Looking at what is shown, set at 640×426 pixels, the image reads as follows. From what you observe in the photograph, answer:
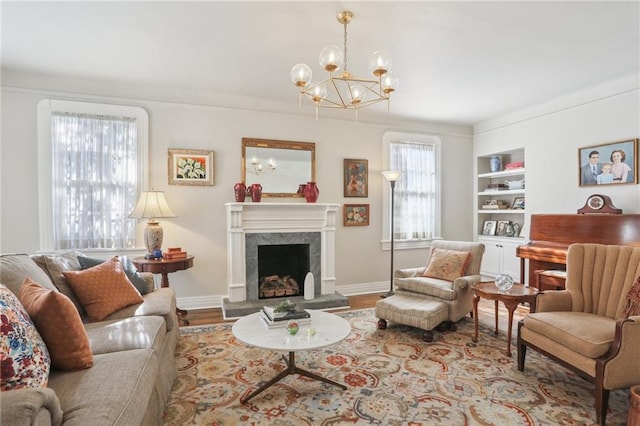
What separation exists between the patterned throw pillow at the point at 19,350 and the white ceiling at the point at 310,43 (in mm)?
2177

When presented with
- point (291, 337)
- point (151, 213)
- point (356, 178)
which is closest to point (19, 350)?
point (291, 337)

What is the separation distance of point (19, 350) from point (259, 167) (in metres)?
3.42

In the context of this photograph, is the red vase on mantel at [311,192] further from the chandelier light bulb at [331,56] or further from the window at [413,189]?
the chandelier light bulb at [331,56]

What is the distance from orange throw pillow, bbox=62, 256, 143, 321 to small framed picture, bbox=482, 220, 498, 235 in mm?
5215

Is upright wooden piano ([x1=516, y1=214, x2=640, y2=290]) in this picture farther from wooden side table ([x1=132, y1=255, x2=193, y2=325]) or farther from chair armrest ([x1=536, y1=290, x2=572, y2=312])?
wooden side table ([x1=132, y1=255, x2=193, y2=325])

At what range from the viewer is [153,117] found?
4059 mm

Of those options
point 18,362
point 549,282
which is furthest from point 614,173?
point 18,362

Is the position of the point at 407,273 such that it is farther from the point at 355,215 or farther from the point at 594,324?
the point at 594,324

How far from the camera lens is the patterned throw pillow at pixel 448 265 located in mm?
3631

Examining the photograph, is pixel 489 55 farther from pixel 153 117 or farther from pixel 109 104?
pixel 109 104

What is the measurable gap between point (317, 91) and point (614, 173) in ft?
11.9

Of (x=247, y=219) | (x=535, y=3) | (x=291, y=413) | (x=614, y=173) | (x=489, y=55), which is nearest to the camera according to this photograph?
(x=291, y=413)

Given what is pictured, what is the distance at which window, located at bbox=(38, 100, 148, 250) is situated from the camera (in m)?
3.68

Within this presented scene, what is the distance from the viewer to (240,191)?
4.19m
